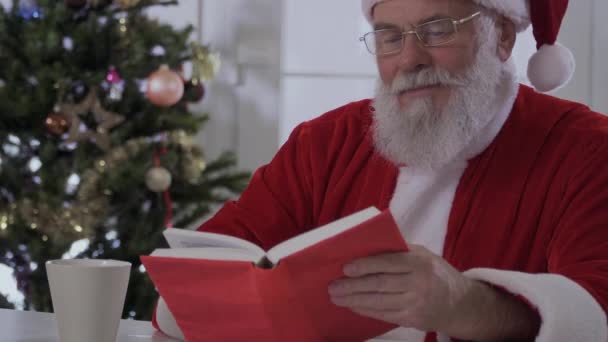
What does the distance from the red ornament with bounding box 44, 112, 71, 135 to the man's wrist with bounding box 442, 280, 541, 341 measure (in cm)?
196

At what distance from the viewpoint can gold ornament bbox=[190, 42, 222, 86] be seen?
10.5 ft

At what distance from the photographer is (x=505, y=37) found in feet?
6.29

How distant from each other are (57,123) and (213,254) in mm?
1915

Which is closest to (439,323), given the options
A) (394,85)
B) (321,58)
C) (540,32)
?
(394,85)

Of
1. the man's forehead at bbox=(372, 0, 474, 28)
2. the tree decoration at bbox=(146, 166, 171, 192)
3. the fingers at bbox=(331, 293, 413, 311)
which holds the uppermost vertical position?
the man's forehead at bbox=(372, 0, 474, 28)

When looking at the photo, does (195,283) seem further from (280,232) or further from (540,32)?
(540,32)

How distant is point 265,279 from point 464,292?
31 cm

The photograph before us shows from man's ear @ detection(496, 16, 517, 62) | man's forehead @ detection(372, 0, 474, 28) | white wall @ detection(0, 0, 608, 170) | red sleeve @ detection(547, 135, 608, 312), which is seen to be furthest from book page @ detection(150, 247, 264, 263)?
white wall @ detection(0, 0, 608, 170)

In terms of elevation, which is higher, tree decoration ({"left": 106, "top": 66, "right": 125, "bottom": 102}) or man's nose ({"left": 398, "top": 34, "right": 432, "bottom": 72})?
man's nose ({"left": 398, "top": 34, "right": 432, "bottom": 72})

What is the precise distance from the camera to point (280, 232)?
1.95 meters

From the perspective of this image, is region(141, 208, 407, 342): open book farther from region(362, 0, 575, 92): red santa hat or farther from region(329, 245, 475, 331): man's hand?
region(362, 0, 575, 92): red santa hat

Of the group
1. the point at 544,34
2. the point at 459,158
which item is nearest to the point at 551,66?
the point at 544,34

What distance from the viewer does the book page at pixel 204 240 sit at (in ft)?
3.82

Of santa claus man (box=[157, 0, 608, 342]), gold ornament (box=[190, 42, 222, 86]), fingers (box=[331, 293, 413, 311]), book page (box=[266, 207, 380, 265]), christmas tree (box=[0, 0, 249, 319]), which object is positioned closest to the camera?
book page (box=[266, 207, 380, 265])
